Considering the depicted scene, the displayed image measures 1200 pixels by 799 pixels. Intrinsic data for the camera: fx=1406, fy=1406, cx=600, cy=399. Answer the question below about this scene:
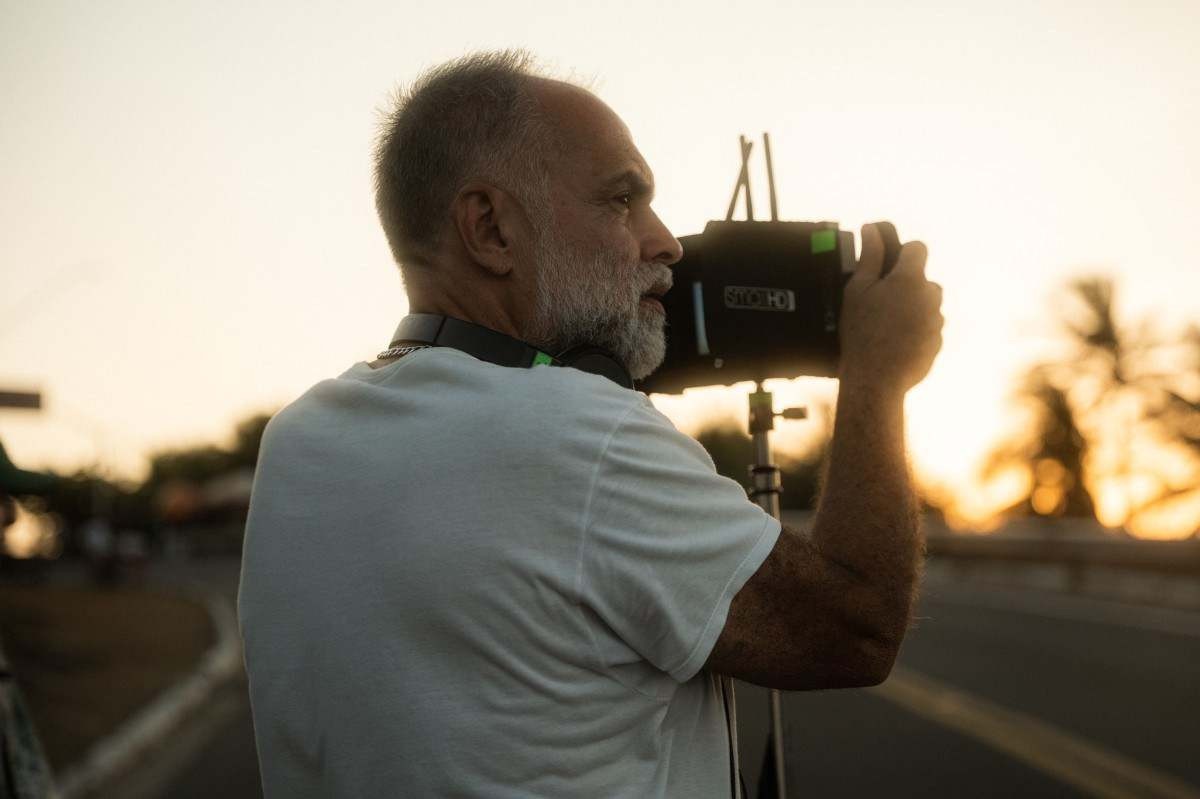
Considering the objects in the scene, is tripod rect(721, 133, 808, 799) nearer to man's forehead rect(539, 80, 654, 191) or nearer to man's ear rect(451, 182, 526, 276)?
man's forehead rect(539, 80, 654, 191)

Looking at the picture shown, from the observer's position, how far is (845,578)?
1663 mm

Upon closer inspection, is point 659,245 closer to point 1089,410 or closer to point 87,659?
point 87,659

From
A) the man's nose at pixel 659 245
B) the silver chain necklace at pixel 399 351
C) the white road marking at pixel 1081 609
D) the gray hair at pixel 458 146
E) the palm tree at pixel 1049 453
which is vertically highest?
the gray hair at pixel 458 146

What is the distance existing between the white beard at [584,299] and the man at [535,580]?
0.20 meters

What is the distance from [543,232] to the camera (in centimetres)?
191

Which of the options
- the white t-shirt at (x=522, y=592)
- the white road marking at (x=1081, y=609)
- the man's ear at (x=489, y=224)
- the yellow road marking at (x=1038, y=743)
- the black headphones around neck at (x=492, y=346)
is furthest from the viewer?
the white road marking at (x=1081, y=609)

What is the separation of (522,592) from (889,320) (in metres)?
0.65

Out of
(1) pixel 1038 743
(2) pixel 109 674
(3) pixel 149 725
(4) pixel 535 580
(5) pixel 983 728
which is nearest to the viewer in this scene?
(4) pixel 535 580

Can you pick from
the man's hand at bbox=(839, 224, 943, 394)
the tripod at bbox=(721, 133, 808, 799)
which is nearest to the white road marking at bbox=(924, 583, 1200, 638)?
the tripod at bbox=(721, 133, 808, 799)

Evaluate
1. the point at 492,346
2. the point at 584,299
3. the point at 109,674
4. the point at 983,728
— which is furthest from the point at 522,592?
the point at 109,674

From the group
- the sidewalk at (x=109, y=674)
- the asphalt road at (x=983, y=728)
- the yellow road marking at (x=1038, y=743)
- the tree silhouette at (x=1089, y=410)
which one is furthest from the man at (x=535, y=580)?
the tree silhouette at (x=1089, y=410)

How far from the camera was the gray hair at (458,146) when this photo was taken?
1.90m

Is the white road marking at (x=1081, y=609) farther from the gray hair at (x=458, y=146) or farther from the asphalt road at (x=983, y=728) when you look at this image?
the gray hair at (x=458, y=146)

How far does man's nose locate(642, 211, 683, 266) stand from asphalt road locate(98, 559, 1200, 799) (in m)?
2.87
